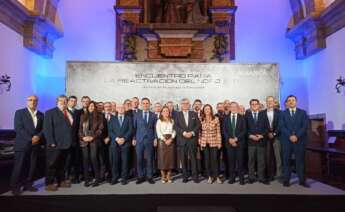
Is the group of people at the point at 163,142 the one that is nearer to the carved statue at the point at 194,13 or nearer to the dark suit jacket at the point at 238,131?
the dark suit jacket at the point at 238,131

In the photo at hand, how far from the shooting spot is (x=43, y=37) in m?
6.69

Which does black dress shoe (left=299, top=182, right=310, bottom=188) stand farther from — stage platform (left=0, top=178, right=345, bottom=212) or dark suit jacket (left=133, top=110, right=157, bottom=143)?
dark suit jacket (left=133, top=110, right=157, bottom=143)

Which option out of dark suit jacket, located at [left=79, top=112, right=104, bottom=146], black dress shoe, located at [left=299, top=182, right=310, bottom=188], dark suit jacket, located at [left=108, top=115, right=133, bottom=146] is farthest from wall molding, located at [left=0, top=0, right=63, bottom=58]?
black dress shoe, located at [left=299, top=182, right=310, bottom=188]

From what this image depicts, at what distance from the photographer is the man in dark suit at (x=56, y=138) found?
4.05 meters

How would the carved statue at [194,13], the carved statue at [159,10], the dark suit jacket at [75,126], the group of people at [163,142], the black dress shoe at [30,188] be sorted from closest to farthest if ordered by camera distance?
the black dress shoe at [30,188] < the group of people at [163,142] < the dark suit jacket at [75,126] < the carved statue at [194,13] < the carved statue at [159,10]

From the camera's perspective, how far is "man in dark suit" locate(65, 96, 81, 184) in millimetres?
4313

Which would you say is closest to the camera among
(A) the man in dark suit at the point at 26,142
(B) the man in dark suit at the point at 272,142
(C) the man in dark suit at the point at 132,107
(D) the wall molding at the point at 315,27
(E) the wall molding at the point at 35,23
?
→ (A) the man in dark suit at the point at 26,142

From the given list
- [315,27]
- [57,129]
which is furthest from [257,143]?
[315,27]

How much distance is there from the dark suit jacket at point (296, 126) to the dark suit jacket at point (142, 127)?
1832 millimetres

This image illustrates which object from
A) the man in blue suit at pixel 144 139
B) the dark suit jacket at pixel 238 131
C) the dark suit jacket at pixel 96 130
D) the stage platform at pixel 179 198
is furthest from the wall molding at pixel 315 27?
the dark suit jacket at pixel 96 130

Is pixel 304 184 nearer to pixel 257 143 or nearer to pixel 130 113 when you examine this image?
pixel 257 143

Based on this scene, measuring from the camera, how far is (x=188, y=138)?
4535 mm

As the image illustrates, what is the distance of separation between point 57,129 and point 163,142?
1.46 meters

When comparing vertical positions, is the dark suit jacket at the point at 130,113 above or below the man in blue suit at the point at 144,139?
above
